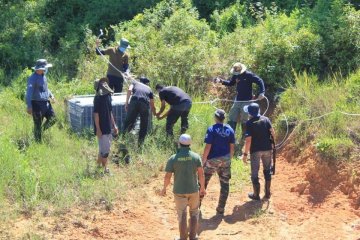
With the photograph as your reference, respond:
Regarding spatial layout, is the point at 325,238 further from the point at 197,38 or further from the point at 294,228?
the point at 197,38

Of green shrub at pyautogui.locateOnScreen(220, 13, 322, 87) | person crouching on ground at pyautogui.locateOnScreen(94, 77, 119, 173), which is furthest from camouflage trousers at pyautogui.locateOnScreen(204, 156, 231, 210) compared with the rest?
green shrub at pyautogui.locateOnScreen(220, 13, 322, 87)

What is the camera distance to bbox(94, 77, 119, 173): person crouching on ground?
10094 millimetres

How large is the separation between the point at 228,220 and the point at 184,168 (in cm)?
163

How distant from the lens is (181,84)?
13.5 metres

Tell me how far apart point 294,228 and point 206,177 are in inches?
60.0

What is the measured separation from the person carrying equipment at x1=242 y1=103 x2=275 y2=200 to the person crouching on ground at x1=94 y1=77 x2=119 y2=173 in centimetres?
230

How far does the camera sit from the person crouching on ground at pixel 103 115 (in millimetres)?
10094

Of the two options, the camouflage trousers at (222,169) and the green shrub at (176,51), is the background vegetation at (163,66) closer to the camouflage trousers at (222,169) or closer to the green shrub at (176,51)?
the green shrub at (176,51)

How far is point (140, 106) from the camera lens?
11.1 m

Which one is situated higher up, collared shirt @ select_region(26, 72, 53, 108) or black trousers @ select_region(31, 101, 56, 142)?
collared shirt @ select_region(26, 72, 53, 108)

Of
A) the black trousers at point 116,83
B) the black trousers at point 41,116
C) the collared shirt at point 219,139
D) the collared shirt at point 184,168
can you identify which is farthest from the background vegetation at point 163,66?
the collared shirt at point 184,168

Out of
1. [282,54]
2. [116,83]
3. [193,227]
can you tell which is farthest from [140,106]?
[282,54]

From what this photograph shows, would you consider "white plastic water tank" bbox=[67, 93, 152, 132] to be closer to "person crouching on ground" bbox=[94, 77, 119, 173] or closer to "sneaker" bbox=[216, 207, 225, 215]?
"person crouching on ground" bbox=[94, 77, 119, 173]

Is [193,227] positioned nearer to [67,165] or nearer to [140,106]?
[67,165]
